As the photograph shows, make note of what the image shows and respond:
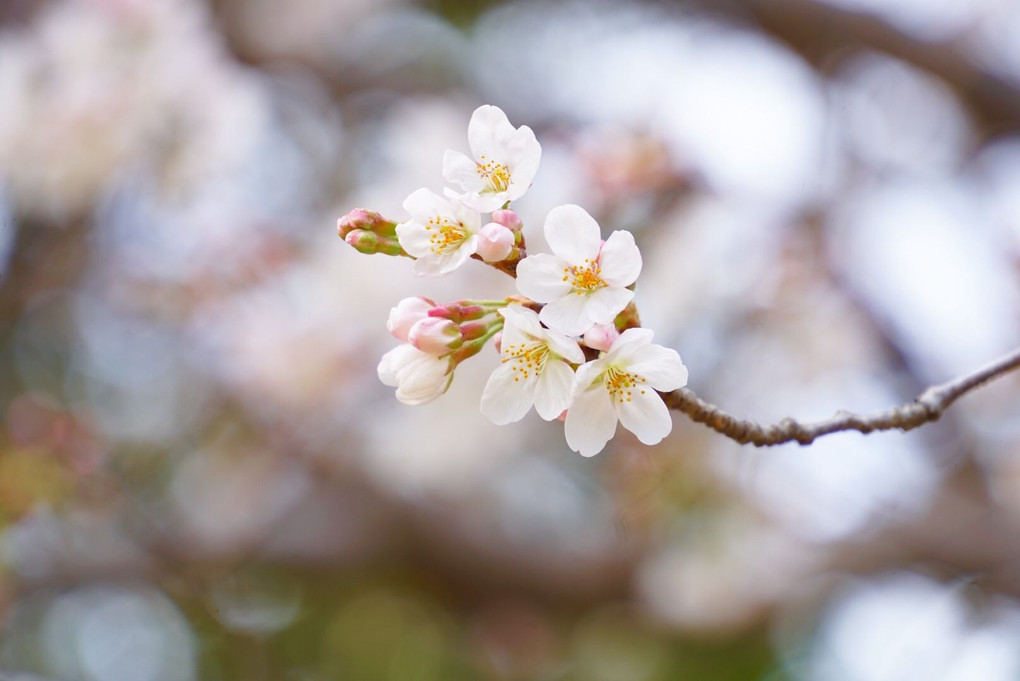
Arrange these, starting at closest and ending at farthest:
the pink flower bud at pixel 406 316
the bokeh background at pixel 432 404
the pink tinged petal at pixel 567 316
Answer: the pink tinged petal at pixel 567 316 < the pink flower bud at pixel 406 316 < the bokeh background at pixel 432 404

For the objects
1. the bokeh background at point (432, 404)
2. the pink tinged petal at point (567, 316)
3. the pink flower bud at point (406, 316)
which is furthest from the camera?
the bokeh background at point (432, 404)

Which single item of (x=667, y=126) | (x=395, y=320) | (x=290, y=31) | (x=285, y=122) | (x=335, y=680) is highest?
(x=395, y=320)

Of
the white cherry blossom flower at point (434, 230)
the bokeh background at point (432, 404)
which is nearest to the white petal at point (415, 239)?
the white cherry blossom flower at point (434, 230)

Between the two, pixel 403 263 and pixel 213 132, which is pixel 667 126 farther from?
pixel 213 132

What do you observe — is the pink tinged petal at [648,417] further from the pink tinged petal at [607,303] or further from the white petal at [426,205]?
the white petal at [426,205]

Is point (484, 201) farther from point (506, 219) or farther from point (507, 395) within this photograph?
point (507, 395)

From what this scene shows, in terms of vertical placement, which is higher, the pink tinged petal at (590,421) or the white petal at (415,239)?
the white petal at (415,239)

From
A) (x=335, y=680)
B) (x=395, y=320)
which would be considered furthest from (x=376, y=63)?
(x=395, y=320)
